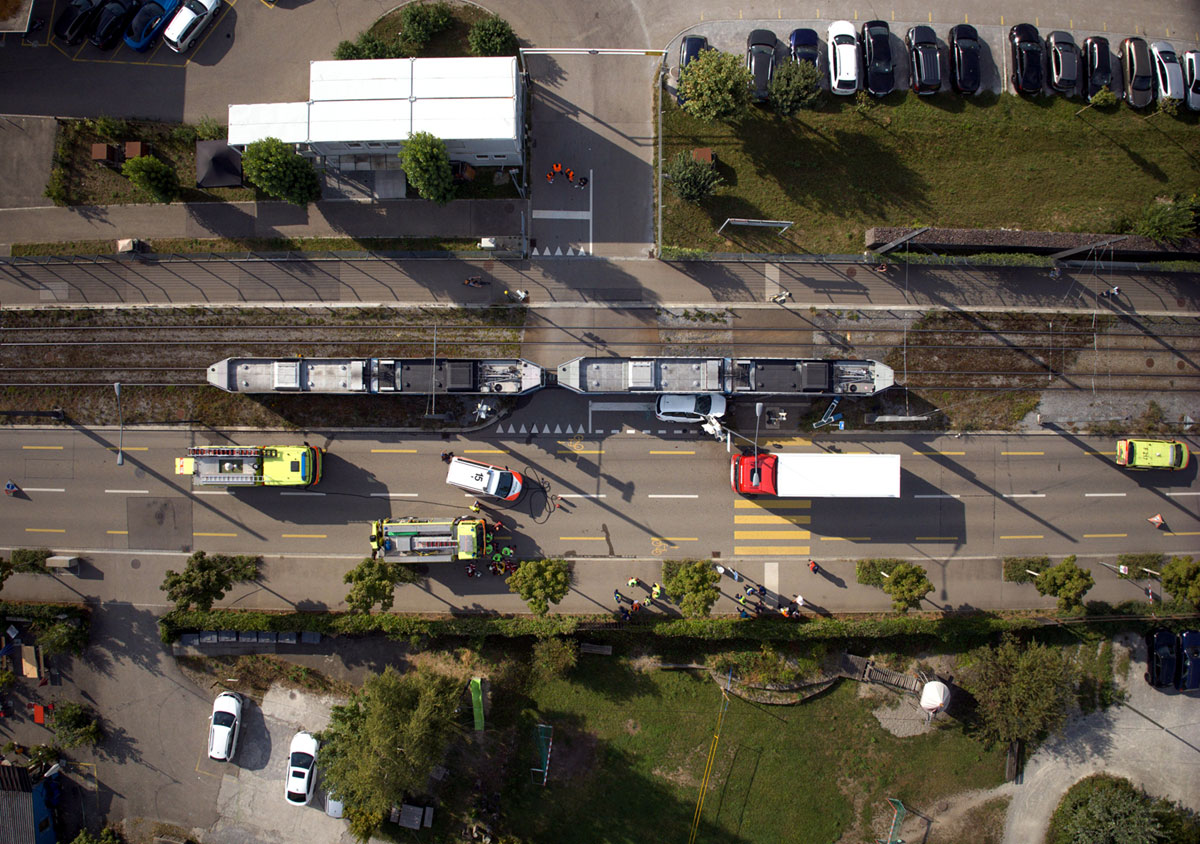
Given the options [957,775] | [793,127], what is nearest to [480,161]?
[793,127]

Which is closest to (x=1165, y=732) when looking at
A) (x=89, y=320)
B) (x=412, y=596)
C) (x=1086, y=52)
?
(x=1086, y=52)

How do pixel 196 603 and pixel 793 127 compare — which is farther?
pixel 793 127

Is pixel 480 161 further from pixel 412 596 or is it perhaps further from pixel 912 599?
pixel 912 599

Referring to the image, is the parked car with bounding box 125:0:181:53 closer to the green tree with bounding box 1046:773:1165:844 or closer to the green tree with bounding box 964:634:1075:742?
the green tree with bounding box 964:634:1075:742

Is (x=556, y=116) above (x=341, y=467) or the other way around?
above

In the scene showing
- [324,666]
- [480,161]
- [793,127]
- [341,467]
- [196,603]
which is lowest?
[324,666]

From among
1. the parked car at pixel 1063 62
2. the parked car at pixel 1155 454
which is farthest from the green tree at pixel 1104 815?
the parked car at pixel 1063 62

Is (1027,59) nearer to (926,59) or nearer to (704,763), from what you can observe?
(926,59)

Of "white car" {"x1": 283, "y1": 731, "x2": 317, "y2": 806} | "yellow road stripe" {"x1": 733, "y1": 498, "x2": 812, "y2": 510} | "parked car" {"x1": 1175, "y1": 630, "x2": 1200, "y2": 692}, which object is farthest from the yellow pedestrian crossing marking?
"white car" {"x1": 283, "y1": 731, "x2": 317, "y2": 806}
